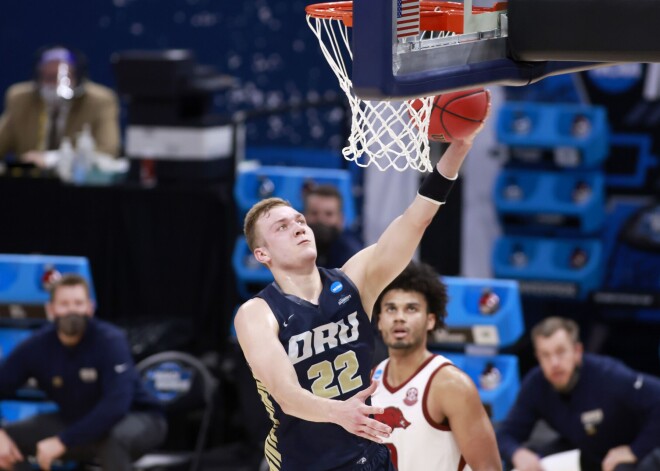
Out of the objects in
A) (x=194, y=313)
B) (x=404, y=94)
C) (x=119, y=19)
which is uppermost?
(x=119, y=19)

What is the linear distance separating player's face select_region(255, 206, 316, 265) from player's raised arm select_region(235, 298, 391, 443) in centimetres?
19

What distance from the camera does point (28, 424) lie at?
768 centimetres

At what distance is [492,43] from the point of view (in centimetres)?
393

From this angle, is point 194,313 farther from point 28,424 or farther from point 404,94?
point 404,94

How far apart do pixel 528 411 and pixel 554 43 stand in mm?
3653

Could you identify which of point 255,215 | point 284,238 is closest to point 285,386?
point 284,238

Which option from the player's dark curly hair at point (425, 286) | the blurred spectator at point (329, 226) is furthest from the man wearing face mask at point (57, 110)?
the player's dark curly hair at point (425, 286)

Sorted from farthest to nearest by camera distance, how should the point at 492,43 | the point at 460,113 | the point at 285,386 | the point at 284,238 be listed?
1. the point at 284,238
2. the point at 460,113
3. the point at 285,386
4. the point at 492,43

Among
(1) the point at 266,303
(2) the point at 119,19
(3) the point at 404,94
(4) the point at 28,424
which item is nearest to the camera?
(3) the point at 404,94

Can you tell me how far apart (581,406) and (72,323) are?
2936 mm

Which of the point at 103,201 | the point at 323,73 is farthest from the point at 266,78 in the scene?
the point at 103,201

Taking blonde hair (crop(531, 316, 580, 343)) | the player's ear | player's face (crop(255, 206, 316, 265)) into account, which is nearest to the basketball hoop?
player's face (crop(255, 206, 316, 265))

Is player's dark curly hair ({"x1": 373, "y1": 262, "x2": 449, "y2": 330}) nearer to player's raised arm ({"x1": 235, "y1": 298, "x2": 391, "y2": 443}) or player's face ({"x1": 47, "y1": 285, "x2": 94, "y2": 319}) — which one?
player's raised arm ({"x1": 235, "y1": 298, "x2": 391, "y2": 443})

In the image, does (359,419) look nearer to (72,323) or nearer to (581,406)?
(581,406)
